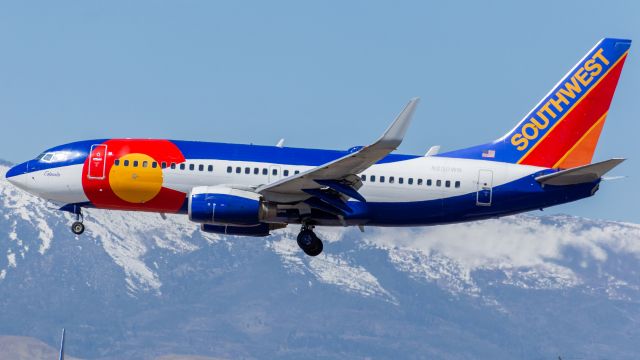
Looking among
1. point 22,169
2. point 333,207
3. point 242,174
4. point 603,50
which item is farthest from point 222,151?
point 603,50

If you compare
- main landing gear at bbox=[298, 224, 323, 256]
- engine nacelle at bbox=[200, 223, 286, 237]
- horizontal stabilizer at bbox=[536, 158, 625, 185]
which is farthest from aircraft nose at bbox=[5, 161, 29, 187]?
horizontal stabilizer at bbox=[536, 158, 625, 185]

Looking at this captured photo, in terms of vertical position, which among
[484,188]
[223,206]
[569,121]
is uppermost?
[569,121]

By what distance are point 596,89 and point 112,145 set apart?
26130mm

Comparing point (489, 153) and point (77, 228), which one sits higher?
point (489, 153)

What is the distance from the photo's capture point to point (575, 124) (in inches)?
3014

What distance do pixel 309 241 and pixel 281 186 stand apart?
14.1ft

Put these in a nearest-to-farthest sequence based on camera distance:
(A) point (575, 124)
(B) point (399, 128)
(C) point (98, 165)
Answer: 1. (B) point (399, 128)
2. (C) point (98, 165)
3. (A) point (575, 124)

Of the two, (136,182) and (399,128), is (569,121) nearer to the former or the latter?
(399,128)

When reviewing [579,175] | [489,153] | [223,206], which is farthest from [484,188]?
[223,206]

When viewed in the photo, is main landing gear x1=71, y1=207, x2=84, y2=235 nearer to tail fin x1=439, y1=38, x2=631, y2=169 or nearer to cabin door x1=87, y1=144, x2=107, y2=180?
cabin door x1=87, y1=144, x2=107, y2=180

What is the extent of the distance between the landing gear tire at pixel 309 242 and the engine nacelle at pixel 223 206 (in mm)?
3530

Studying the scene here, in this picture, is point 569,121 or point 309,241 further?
point 569,121

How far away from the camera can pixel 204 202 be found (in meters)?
69.2

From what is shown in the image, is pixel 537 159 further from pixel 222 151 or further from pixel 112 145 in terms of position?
pixel 112 145
